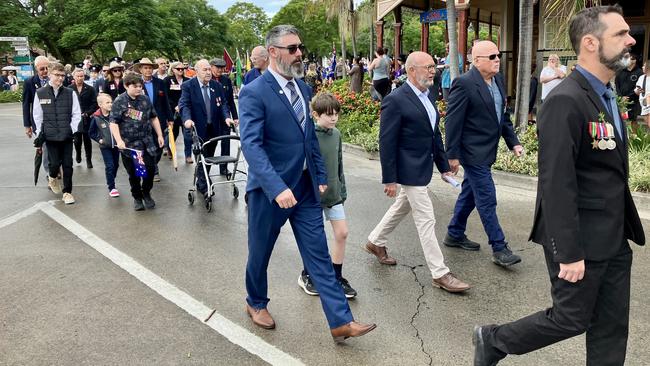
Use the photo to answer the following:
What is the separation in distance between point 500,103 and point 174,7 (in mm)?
57499

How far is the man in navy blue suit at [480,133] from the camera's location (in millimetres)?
4969

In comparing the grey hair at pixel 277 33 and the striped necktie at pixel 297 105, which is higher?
the grey hair at pixel 277 33

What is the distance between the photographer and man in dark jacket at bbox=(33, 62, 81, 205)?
7551 millimetres

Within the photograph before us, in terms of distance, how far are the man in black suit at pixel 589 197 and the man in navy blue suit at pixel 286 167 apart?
129 cm

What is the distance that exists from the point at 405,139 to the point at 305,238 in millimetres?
1505

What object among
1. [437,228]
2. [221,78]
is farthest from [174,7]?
[437,228]

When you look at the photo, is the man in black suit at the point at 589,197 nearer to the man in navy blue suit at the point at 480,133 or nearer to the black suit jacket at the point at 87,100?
the man in navy blue suit at the point at 480,133

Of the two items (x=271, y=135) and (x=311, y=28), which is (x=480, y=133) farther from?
(x=311, y=28)

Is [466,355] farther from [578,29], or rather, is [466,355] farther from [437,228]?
Answer: [437,228]

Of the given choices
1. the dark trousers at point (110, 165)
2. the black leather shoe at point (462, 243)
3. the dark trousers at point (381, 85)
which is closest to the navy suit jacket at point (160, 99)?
the dark trousers at point (110, 165)

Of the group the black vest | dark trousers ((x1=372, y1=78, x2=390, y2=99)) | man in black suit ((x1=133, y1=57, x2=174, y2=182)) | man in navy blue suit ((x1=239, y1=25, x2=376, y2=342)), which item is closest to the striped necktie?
man in navy blue suit ((x1=239, y1=25, x2=376, y2=342))

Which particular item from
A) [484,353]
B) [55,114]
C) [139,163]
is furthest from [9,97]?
[484,353]

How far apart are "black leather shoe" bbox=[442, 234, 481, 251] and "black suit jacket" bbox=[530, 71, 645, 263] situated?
292cm

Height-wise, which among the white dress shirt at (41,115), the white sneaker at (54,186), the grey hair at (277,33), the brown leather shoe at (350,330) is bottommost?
the brown leather shoe at (350,330)
